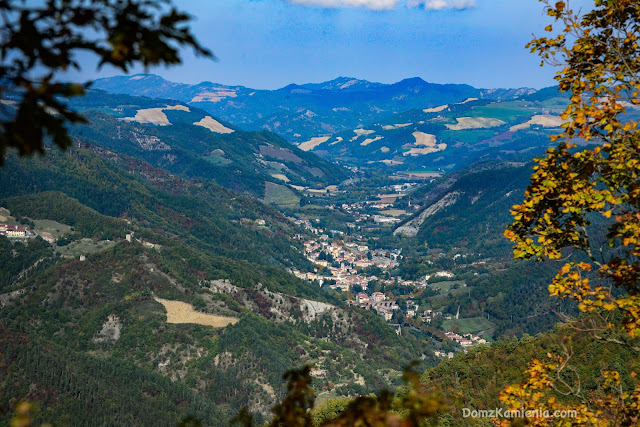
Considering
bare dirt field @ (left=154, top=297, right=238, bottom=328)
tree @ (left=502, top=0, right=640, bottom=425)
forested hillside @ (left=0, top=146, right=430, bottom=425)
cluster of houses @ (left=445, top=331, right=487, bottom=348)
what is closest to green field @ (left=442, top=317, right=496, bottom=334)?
cluster of houses @ (left=445, top=331, right=487, bottom=348)

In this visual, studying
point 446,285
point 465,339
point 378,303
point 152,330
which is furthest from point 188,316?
point 446,285

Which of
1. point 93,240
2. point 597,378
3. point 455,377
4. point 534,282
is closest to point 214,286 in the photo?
point 93,240

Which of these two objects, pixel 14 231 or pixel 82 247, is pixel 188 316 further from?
pixel 14 231

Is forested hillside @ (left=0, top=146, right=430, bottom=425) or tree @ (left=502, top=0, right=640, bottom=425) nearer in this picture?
tree @ (left=502, top=0, right=640, bottom=425)

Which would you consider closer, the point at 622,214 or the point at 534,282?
the point at 622,214

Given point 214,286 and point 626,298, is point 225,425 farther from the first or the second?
point 626,298

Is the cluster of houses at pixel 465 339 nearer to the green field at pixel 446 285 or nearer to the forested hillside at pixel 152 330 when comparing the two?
the forested hillside at pixel 152 330

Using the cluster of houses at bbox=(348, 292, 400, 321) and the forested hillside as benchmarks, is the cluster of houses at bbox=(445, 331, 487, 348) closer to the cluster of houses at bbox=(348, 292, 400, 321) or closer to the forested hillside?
the forested hillside
